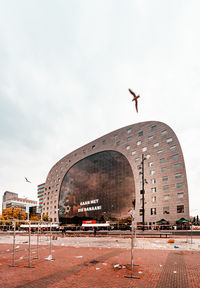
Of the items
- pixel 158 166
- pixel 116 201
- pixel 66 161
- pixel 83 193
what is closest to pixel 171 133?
pixel 158 166

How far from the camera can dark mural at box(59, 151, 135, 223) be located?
2781 inches

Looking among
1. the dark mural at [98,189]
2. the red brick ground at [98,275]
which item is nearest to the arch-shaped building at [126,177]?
the dark mural at [98,189]

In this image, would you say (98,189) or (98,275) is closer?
(98,275)

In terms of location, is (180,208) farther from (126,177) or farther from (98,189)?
(98,189)

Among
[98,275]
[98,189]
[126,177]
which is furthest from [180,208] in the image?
[98,275]

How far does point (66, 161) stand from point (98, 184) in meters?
30.1

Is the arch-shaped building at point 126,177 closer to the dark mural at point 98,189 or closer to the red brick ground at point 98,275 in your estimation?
the dark mural at point 98,189

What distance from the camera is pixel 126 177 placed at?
7088cm

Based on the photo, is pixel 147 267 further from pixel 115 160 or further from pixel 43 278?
pixel 115 160

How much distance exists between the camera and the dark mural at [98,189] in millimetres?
70625

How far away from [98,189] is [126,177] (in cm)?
1457

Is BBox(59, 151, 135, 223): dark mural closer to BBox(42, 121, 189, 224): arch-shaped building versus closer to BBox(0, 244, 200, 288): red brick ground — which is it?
BBox(42, 121, 189, 224): arch-shaped building

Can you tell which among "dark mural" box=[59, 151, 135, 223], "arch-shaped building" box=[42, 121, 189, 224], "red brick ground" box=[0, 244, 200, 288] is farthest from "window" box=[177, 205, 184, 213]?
"red brick ground" box=[0, 244, 200, 288]

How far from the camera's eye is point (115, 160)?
76812 mm
